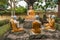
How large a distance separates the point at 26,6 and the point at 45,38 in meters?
7.45

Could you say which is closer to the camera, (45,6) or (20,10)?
(45,6)

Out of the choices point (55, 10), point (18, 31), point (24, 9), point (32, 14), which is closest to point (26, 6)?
point (24, 9)

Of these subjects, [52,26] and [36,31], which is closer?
[36,31]

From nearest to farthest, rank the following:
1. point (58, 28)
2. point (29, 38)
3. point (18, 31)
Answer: point (29, 38) < point (18, 31) < point (58, 28)

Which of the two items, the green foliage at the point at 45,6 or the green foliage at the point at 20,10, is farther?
the green foliage at the point at 20,10

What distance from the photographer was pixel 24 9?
1230cm

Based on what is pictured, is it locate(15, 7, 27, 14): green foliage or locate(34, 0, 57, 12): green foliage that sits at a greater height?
locate(34, 0, 57, 12): green foliage

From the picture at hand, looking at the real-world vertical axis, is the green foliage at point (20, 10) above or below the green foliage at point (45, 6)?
below

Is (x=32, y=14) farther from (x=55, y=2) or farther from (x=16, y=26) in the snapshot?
(x=55, y=2)

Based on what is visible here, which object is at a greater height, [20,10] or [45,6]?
[45,6]

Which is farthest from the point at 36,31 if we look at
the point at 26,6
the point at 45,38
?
the point at 26,6

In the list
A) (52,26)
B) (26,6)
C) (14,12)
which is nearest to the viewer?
(52,26)

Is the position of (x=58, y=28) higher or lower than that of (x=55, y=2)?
lower

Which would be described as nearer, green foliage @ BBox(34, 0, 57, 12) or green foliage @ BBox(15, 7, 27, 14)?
green foliage @ BBox(34, 0, 57, 12)
